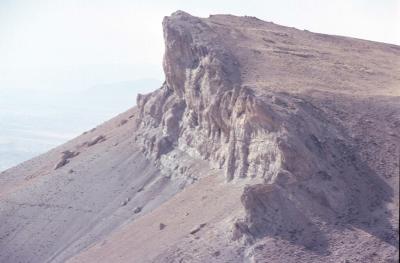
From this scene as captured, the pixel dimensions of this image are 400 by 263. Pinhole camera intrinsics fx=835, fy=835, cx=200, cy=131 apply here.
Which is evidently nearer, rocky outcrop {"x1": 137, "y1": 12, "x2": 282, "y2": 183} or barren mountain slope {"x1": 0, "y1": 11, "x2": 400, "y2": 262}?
barren mountain slope {"x1": 0, "y1": 11, "x2": 400, "y2": 262}

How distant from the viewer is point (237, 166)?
137 feet

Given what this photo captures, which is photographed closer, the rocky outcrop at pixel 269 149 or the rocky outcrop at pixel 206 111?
the rocky outcrop at pixel 269 149

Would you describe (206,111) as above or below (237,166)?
above

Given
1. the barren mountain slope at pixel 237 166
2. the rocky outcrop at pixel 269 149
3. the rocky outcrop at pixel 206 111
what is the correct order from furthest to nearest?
the rocky outcrop at pixel 206 111 < the rocky outcrop at pixel 269 149 < the barren mountain slope at pixel 237 166

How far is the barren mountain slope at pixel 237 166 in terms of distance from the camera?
1416 inches

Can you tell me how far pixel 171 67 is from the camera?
52.8 meters

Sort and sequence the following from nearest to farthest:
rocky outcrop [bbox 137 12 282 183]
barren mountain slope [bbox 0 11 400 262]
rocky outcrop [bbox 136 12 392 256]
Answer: barren mountain slope [bbox 0 11 400 262]
rocky outcrop [bbox 136 12 392 256]
rocky outcrop [bbox 137 12 282 183]

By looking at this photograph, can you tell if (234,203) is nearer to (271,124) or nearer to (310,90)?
(271,124)

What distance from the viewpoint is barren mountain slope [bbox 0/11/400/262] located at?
35969 mm

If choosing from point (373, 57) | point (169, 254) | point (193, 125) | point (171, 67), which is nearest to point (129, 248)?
point (169, 254)

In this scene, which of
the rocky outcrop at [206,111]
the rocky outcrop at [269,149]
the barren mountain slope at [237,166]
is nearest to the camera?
the barren mountain slope at [237,166]

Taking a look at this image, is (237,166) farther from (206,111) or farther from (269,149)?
(206,111)

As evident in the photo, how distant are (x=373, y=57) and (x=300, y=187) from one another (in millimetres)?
19231

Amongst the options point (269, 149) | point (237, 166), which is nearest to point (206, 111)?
point (237, 166)
